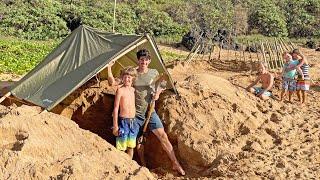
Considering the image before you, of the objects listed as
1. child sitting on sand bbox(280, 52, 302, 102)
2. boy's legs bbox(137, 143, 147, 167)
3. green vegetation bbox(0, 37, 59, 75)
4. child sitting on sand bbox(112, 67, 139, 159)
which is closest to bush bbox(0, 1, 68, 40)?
green vegetation bbox(0, 37, 59, 75)

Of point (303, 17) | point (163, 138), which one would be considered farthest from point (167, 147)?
point (303, 17)

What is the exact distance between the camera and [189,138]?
6238 mm

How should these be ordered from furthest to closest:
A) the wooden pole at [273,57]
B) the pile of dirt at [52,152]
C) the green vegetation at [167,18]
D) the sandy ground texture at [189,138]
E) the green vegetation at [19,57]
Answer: the green vegetation at [167,18] → the green vegetation at [19,57] → the wooden pole at [273,57] → the sandy ground texture at [189,138] → the pile of dirt at [52,152]

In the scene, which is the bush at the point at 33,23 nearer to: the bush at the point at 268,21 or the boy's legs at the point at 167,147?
the bush at the point at 268,21

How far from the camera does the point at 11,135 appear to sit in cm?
479

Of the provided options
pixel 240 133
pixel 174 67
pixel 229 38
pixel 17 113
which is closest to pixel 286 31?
pixel 229 38

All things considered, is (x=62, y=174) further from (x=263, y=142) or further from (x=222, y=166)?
(x=263, y=142)

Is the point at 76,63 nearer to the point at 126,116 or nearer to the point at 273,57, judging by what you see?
the point at 126,116

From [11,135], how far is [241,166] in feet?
8.62

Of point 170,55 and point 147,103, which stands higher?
point 147,103

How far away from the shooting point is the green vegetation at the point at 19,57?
14109mm

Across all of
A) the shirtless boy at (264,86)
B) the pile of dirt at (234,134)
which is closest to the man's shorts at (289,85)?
the shirtless boy at (264,86)

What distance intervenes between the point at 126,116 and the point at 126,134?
0.72 feet

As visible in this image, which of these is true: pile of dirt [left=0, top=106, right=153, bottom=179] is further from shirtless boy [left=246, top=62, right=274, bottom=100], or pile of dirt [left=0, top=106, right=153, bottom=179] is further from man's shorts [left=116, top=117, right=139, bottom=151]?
shirtless boy [left=246, top=62, right=274, bottom=100]
